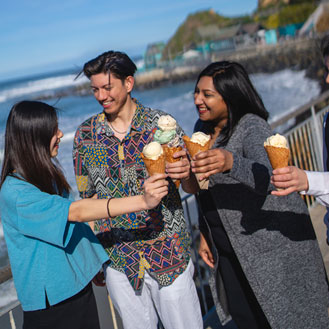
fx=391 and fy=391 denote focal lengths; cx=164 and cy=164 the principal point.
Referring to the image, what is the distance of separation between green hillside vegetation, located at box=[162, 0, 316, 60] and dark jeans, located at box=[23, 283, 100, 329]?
75034 mm

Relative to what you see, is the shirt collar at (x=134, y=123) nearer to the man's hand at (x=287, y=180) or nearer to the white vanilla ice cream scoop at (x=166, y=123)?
the white vanilla ice cream scoop at (x=166, y=123)

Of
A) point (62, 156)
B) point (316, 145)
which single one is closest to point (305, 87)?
point (62, 156)

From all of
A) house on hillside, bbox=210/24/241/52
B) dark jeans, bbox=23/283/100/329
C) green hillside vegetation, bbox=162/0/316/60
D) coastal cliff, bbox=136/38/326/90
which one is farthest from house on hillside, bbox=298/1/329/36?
dark jeans, bbox=23/283/100/329

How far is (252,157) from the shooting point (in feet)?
6.91

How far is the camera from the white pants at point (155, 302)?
2252mm

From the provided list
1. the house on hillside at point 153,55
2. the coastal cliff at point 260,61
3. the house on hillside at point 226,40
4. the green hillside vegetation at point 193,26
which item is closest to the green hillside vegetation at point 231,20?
the green hillside vegetation at point 193,26

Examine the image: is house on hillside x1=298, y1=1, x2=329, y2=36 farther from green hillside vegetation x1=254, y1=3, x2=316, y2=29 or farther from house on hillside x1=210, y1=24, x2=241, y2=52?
house on hillside x1=210, y1=24, x2=241, y2=52

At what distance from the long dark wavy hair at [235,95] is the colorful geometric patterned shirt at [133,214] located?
0.33m

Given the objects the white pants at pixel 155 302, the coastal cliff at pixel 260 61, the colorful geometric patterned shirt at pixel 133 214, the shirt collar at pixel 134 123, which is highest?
the shirt collar at pixel 134 123

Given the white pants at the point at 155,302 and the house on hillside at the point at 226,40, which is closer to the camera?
the white pants at the point at 155,302

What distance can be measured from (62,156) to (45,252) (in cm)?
2109

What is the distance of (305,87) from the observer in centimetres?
3950

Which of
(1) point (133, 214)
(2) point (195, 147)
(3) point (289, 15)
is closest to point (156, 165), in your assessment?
(2) point (195, 147)

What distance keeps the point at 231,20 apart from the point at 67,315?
10865 cm
